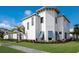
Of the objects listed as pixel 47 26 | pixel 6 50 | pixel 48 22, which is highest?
pixel 48 22

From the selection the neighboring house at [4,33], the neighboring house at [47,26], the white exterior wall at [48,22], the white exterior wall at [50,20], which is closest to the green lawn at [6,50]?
the neighboring house at [4,33]

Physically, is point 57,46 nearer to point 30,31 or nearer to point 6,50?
point 30,31

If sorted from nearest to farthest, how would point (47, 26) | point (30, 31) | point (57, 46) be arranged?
point (57, 46)
point (47, 26)
point (30, 31)

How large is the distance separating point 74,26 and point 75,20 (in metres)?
0.30

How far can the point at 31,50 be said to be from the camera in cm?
1077

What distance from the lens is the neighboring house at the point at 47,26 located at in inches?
443

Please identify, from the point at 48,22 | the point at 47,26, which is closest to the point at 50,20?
the point at 48,22

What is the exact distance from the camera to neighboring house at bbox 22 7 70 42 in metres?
11.2

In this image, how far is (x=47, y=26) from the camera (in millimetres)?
11234

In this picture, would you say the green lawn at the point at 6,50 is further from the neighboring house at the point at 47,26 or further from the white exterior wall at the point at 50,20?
the white exterior wall at the point at 50,20

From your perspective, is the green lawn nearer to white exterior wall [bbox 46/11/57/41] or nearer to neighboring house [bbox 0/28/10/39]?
neighboring house [bbox 0/28/10/39]

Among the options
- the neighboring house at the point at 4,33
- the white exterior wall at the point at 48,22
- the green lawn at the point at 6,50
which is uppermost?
the white exterior wall at the point at 48,22
